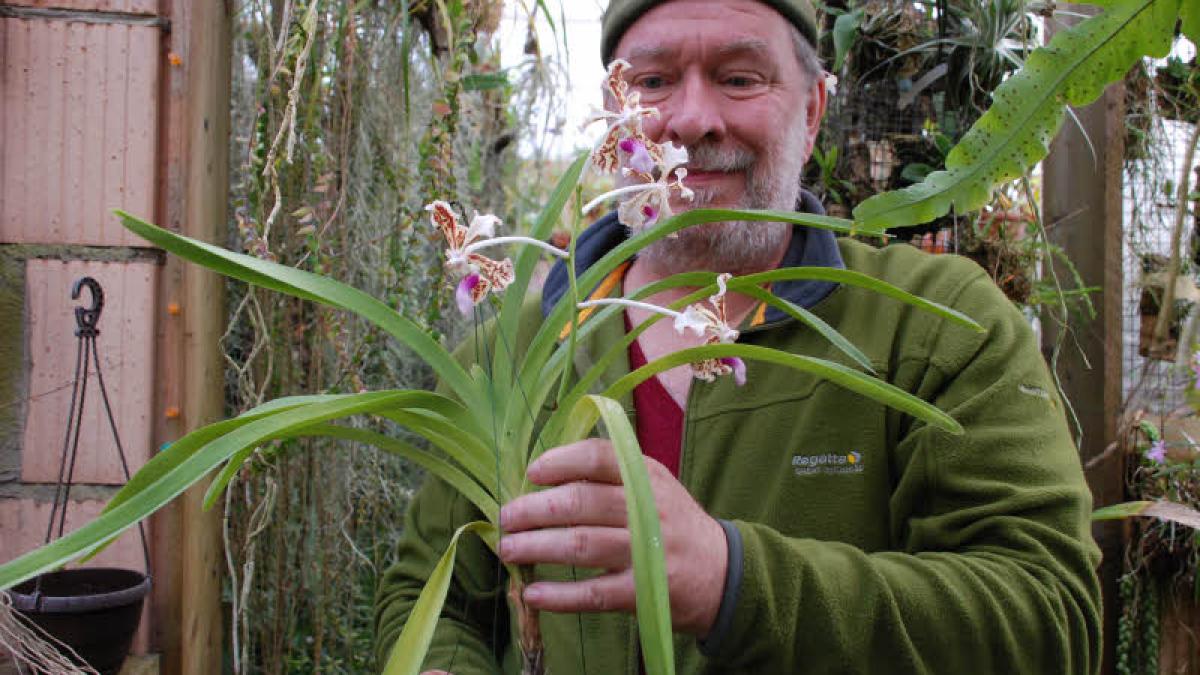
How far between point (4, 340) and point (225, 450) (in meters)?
1.03

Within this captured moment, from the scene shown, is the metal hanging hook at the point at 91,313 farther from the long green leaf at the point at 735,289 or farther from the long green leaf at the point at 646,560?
the long green leaf at the point at 646,560

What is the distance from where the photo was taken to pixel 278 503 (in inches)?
71.0

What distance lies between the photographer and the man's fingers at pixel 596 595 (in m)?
0.82

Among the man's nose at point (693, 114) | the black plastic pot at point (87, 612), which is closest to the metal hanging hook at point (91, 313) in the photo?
the black plastic pot at point (87, 612)

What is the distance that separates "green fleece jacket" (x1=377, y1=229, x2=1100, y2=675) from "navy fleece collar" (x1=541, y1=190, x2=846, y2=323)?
0.03m

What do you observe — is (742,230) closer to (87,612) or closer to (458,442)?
(458,442)

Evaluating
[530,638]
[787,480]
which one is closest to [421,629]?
[530,638]

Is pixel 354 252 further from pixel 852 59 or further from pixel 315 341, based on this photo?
pixel 852 59

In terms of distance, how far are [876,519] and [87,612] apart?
1091 millimetres

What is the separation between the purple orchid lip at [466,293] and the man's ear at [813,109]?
0.99m

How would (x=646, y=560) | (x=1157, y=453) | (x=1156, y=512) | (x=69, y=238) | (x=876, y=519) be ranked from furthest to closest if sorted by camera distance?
(x=1157, y=453) < (x=1156, y=512) < (x=69, y=238) < (x=876, y=519) < (x=646, y=560)

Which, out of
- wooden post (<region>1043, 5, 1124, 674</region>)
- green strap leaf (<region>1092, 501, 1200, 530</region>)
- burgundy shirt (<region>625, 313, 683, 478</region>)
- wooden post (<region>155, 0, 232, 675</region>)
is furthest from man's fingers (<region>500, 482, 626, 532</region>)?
wooden post (<region>1043, 5, 1124, 674</region>)

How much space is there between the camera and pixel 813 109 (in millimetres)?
1677

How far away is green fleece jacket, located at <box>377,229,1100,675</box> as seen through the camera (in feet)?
3.28
